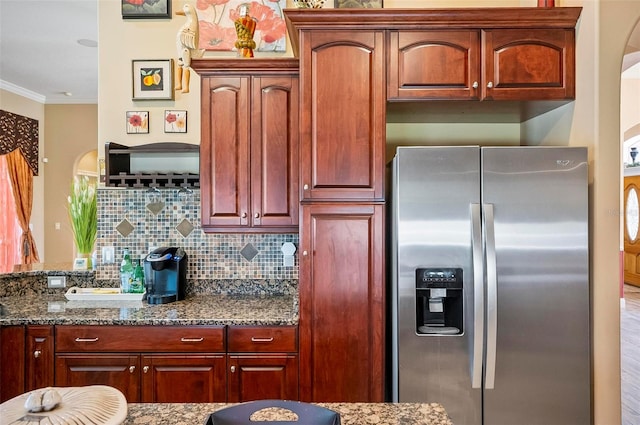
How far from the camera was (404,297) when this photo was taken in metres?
2.09

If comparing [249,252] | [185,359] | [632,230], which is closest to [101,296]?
[185,359]

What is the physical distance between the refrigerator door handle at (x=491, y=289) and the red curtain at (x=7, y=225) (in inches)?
243

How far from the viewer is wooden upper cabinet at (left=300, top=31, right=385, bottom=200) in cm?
223

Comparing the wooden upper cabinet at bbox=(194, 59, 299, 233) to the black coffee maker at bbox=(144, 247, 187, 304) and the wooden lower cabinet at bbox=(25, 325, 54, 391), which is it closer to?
the black coffee maker at bbox=(144, 247, 187, 304)

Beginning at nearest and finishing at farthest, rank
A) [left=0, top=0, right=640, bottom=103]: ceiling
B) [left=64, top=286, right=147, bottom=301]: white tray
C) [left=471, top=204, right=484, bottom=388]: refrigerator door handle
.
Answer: [left=471, top=204, right=484, bottom=388]: refrigerator door handle < [left=64, top=286, right=147, bottom=301]: white tray < [left=0, top=0, right=640, bottom=103]: ceiling

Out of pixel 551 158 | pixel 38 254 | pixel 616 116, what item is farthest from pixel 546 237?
pixel 38 254

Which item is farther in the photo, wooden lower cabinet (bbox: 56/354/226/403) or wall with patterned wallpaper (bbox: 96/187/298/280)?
wall with patterned wallpaper (bbox: 96/187/298/280)

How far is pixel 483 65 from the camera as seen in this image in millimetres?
2242

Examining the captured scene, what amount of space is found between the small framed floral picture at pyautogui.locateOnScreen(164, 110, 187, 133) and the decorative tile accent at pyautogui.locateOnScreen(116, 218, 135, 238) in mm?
686

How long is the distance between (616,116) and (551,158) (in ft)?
1.24

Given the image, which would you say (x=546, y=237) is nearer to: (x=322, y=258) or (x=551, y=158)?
(x=551, y=158)

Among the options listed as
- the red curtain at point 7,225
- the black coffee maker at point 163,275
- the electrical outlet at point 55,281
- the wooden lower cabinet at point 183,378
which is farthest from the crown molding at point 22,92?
the wooden lower cabinet at point 183,378

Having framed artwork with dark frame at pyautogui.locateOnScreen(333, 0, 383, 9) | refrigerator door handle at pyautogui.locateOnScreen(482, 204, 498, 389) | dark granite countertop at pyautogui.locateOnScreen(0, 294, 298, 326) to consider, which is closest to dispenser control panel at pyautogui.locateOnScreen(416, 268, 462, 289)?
refrigerator door handle at pyautogui.locateOnScreen(482, 204, 498, 389)

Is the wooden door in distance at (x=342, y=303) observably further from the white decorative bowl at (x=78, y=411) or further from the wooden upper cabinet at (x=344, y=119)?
the white decorative bowl at (x=78, y=411)
